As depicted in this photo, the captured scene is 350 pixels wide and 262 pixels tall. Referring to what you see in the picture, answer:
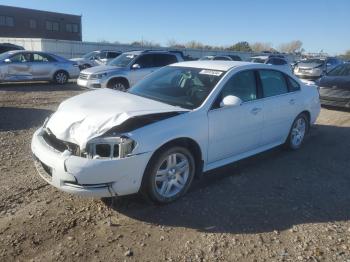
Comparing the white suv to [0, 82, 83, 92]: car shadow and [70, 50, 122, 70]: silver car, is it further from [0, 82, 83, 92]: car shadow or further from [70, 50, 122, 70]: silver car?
[70, 50, 122, 70]: silver car

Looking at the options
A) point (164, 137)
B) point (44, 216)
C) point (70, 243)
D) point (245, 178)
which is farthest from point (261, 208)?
point (44, 216)

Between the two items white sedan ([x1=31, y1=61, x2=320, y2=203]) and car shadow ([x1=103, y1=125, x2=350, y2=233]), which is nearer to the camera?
white sedan ([x1=31, y1=61, x2=320, y2=203])

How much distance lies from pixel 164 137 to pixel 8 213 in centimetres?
188

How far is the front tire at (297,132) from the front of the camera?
254 inches

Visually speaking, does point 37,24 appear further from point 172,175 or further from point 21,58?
point 172,175

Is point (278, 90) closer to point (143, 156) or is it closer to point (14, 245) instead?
point (143, 156)

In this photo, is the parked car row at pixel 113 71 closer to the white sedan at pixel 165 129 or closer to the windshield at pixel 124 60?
the windshield at pixel 124 60

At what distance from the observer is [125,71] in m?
12.4

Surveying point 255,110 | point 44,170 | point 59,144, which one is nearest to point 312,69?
point 255,110

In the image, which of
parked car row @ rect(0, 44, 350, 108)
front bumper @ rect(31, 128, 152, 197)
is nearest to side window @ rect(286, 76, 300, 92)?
parked car row @ rect(0, 44, 350, 108)

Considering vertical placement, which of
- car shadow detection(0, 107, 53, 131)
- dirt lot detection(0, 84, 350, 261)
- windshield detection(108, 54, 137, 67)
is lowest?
dirt lot detection(0, 84, 350, 261)

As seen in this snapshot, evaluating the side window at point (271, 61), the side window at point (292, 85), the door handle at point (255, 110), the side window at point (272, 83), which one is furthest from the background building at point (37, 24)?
the door handle at point (255, 110)

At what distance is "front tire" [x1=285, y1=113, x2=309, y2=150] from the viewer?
6.44 m

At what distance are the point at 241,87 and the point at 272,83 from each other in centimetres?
93
